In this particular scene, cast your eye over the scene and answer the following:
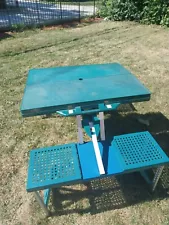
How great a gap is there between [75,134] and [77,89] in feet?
3.25

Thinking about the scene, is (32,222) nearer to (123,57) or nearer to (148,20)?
(123,57)

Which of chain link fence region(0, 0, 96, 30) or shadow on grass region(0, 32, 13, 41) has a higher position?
chain link fence region(0, 0, 96, 30)

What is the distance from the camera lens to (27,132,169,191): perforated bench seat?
196 centimetres

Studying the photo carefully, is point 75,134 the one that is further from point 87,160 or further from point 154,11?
point 154,11

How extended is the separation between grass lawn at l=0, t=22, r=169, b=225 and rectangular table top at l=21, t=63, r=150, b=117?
0.92 meters

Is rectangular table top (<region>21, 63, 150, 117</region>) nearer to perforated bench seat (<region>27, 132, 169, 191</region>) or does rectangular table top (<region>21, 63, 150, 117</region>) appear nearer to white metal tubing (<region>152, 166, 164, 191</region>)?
perforated bench seat (<region>27, 132, 169, 191</region>)

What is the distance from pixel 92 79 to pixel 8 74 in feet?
10.1

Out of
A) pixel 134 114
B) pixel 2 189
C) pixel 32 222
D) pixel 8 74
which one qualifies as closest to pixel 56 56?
pixel 8 74

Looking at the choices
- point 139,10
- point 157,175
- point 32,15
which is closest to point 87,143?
point 157,175

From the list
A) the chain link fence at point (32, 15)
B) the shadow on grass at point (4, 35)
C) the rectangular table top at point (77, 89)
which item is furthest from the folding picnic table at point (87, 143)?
the chain link fence at point (32, 15)

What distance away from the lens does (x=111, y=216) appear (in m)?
2.26

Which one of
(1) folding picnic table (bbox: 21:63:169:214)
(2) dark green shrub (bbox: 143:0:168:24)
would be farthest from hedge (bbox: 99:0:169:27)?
(1) folding picnic table (bbox: 21:63:169:214)

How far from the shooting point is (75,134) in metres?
3.33

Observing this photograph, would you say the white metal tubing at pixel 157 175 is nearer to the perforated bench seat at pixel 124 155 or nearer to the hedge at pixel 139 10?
the perforated bench seat at pixel 124 155
